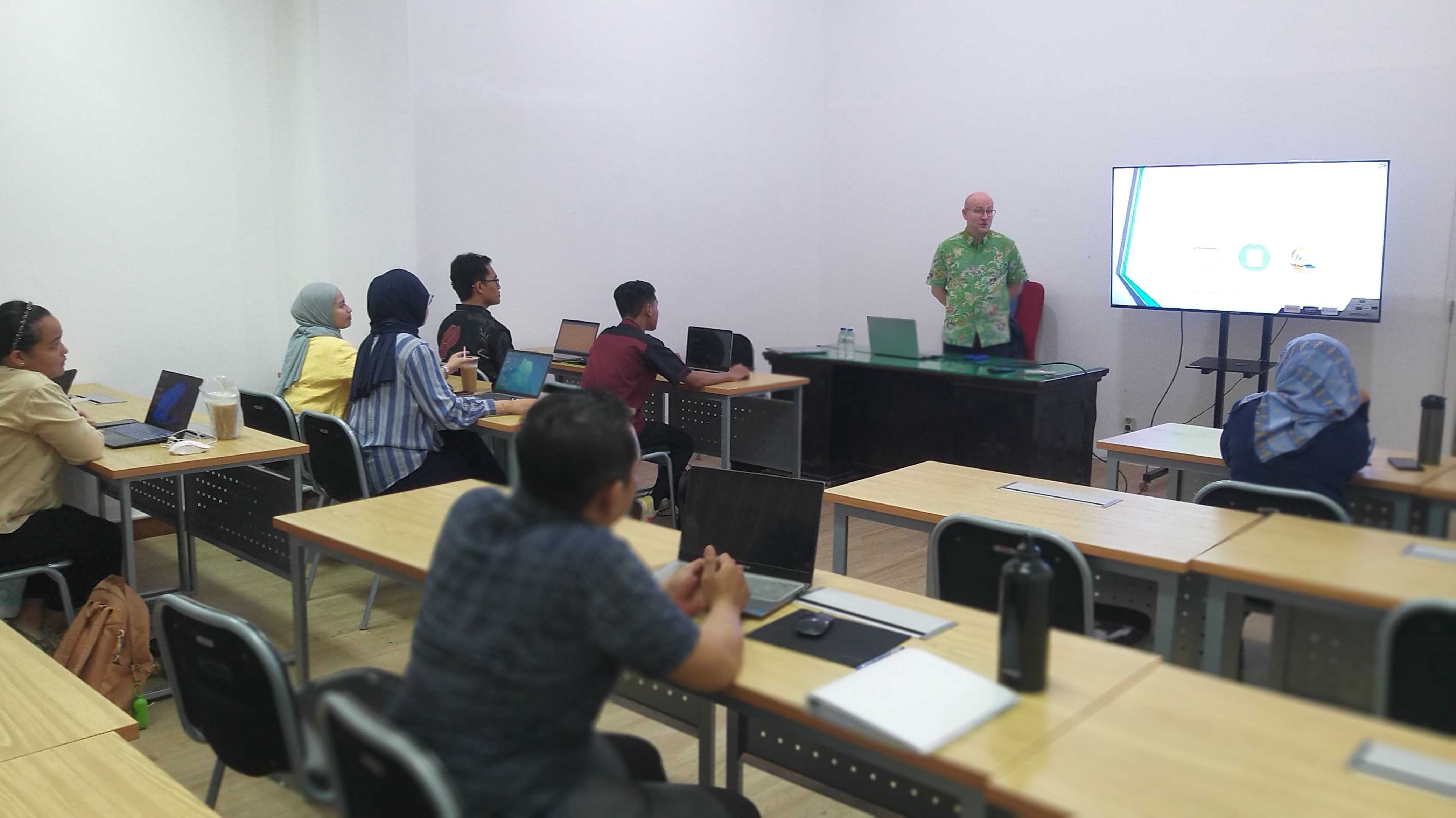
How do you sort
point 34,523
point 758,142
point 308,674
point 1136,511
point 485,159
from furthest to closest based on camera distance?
point 758,142, point 485,159, point 34,523, point 1136,511, point 308,674

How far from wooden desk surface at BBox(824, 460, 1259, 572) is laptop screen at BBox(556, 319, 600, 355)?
8.96 feet

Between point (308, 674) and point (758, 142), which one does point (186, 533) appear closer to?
point (308, 674)

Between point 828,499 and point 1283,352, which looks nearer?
point 1283,352

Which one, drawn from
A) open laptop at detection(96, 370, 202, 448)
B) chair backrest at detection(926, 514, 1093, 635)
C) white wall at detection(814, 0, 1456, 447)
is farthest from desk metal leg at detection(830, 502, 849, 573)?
white wall at detection(814, 0, 1456, 447)

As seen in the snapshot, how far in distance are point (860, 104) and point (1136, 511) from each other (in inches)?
208

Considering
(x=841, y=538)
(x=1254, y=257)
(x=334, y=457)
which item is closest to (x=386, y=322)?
(x=334, y=457)

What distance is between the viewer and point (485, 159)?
5.66 metres

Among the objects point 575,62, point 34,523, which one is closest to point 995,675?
point 34,523

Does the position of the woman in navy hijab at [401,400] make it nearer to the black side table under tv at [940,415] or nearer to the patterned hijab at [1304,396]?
the black side table under tv at [940,415]

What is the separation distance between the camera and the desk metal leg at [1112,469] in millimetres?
3373

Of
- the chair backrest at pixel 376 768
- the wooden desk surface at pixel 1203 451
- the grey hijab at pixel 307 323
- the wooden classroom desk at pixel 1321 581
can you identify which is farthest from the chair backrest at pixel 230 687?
the grey hijab at pixel 307 323

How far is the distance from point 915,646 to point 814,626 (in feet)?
0.54

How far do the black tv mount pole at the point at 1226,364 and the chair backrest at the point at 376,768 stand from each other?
9.12 ft

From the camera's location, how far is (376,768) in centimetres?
112
